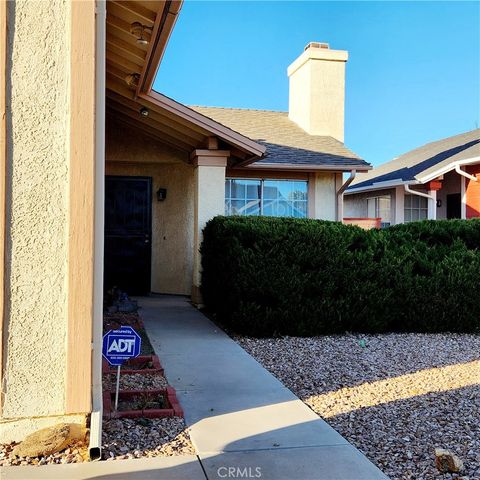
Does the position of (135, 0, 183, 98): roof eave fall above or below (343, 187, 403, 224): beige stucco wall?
above

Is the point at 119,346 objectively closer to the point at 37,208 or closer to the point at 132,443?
the point at 132,443

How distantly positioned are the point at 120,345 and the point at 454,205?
573 inches

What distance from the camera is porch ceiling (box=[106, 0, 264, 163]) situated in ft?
20.6

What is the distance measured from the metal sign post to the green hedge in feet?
10.8

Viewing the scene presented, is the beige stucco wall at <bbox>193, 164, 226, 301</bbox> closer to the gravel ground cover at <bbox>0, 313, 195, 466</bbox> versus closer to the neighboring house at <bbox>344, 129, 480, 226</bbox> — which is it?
the gravel ground cover at <bbox>0, 313, 195, 466</bbox>

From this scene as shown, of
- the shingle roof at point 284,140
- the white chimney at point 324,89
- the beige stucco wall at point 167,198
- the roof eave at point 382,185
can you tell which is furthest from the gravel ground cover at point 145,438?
the roof eave at point 382,185

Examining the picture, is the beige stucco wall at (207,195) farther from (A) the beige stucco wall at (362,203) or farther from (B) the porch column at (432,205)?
(A) the beige stucco wall at (362,203)

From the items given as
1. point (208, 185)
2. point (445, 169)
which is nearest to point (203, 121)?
point (208, 185)

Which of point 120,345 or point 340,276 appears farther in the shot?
point 340,276

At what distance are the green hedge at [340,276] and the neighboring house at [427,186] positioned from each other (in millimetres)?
6740

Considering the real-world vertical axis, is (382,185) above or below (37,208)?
above

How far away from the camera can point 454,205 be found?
17453 mm

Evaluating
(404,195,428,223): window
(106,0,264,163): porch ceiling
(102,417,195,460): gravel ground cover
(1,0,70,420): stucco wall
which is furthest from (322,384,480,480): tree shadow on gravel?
(404,195,428,223): window

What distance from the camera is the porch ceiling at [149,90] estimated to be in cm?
629
